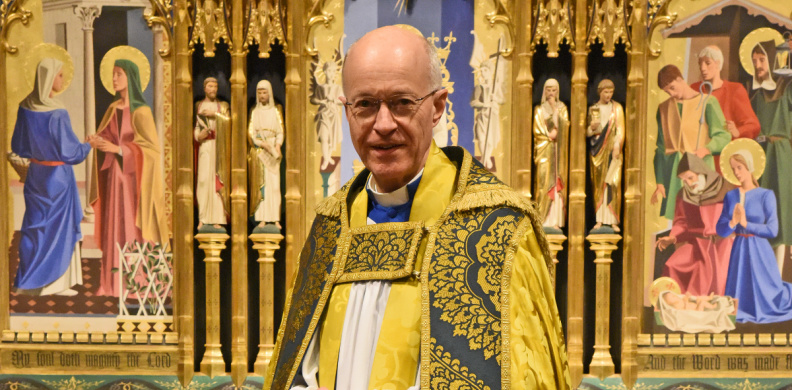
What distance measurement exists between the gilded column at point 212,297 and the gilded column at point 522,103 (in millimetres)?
2061

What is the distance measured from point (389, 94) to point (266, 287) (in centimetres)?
361

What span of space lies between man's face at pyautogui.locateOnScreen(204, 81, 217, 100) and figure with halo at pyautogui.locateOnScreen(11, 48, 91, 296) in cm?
94

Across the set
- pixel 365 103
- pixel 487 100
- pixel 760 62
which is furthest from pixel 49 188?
pixel 760 62

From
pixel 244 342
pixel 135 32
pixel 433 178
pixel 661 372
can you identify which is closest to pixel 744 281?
pixel 661 372

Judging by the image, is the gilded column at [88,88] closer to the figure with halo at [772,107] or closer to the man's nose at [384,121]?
the man's nose at [384,121]

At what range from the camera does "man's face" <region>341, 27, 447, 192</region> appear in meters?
2.36

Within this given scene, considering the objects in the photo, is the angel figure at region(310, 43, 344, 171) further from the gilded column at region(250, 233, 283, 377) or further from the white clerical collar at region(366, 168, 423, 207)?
the white clerical collar at region(366, 168, 423, 207)

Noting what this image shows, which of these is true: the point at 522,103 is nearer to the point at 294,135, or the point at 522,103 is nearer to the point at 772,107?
the point at 294,135

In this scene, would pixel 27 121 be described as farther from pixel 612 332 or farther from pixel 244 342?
pixel 612 332

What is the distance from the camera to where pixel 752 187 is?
5.70m

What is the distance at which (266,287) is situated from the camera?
575cm

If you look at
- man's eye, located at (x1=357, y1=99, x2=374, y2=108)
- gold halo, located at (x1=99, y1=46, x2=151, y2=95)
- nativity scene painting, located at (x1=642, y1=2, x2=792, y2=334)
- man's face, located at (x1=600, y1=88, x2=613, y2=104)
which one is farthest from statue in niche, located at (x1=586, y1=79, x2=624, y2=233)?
man's eye, located at (x1=357, y1=99, x2=374, y2=108)

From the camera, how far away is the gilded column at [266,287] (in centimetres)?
574

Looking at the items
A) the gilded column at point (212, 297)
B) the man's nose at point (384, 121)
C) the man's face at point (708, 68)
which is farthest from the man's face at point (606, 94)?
the man's nose at point (384, 121)
